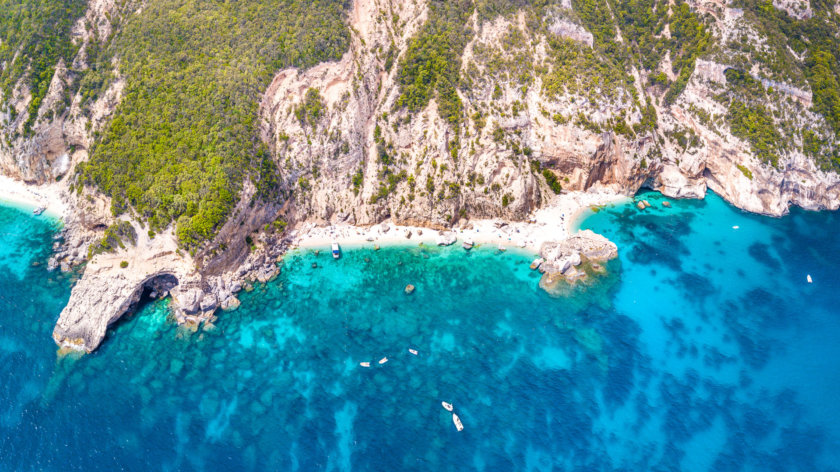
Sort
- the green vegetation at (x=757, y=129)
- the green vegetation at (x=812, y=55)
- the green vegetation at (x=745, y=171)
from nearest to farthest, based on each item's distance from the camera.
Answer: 1. the green vegetation at (x=757, y=129)
2. the green vegetation at (x=745, y=171)
3. the green vegetation at (x=812, y=55)

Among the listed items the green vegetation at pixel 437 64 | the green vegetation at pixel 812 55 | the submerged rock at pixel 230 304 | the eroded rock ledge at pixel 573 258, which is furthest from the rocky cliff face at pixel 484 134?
the eroded rock ledge at pixel 573 258

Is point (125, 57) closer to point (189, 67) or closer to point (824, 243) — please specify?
point (189, 67)

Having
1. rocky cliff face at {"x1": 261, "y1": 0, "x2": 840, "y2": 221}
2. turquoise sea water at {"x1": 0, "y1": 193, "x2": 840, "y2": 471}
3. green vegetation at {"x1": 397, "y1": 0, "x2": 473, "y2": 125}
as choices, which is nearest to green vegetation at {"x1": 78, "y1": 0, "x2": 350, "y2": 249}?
rocky cliff face at {"x1": 261, "y1": 0, "x2": 840, "y2": 221}

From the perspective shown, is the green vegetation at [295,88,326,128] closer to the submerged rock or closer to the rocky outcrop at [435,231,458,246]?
the rocky outcrop at [435,231,458,246]

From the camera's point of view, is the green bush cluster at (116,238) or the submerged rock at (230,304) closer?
the submerged rock at (230,304)

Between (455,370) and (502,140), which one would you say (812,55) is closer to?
(502,140)

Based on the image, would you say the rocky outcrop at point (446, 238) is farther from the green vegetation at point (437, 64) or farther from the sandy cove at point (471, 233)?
the green vegetation at point (437, 64)
